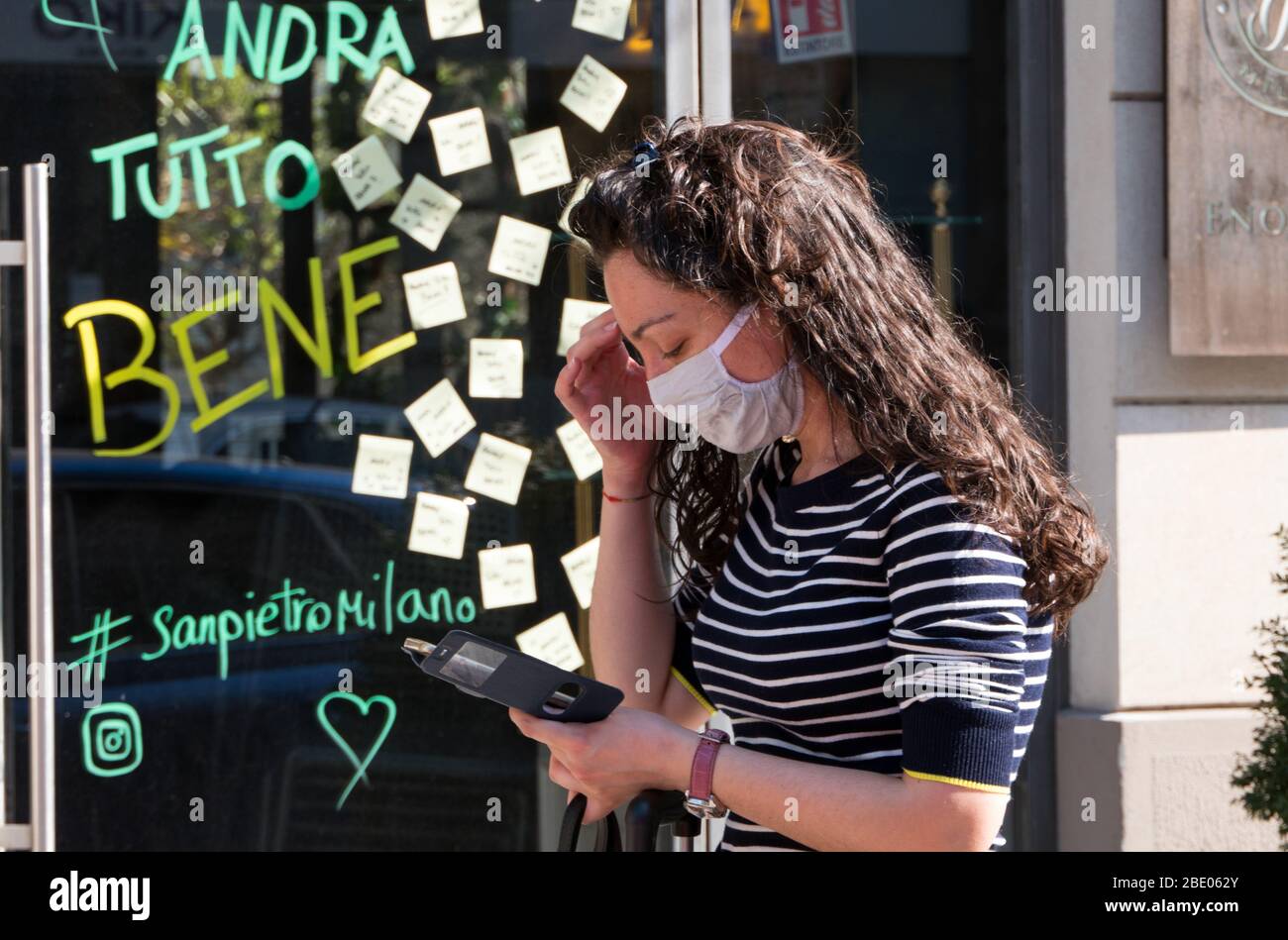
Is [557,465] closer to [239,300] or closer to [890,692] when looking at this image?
[239,300]

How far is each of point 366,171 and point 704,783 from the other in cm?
223

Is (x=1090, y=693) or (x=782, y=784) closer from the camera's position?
(x=782, y=784)

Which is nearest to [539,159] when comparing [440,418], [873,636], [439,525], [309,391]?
[440,418]

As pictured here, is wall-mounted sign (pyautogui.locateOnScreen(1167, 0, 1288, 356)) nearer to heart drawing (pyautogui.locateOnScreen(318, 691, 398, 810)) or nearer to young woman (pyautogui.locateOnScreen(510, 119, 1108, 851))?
young woman (pyautogui.locateOnScreen(510, 119, 1108, 851))

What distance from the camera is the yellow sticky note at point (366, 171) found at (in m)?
3.47

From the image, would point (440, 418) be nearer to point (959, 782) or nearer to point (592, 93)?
point (592, 93)

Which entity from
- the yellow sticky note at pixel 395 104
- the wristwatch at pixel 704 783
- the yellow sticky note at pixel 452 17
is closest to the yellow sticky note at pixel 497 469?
the yellow sticky note at pixel 395 104

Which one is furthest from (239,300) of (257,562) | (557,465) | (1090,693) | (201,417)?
(1090,693)

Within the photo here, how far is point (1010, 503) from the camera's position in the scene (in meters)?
1.65

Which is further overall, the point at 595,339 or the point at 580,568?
the point at 580,568

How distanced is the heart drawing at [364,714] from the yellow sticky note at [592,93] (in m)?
1.55

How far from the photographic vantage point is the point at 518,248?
3.56 metres
